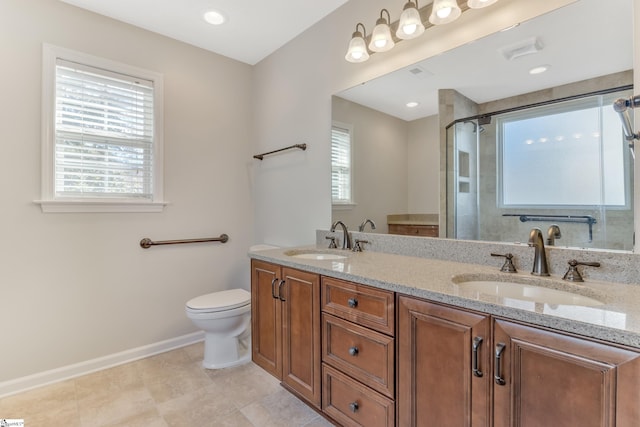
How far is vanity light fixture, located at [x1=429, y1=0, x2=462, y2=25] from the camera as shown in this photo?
1423mm

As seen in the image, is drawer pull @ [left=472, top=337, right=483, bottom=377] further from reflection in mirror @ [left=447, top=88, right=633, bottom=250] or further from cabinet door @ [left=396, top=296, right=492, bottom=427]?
reflection in mirror @ [left=447, top=88, right=633, bottom=250]

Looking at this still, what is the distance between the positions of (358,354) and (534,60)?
1.50 meters

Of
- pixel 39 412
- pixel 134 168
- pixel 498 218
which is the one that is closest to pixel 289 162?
pixel 134 168

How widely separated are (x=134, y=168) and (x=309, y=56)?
5.26 ft

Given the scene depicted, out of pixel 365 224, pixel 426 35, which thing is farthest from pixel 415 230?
pixel 426 35

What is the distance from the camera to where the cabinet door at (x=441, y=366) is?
0.95 metres

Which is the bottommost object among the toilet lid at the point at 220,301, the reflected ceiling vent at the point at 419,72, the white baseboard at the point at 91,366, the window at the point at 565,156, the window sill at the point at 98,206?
the white baseboard at the point at 91,366

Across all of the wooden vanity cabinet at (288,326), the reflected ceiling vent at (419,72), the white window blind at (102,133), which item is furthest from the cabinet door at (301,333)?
the white window blind at (102,133)

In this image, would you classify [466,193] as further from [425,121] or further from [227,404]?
[227,404]

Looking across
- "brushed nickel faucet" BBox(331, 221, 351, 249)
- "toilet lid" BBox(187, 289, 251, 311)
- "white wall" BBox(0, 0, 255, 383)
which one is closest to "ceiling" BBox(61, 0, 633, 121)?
"white wall" BBox(0, 0, 255, 383)

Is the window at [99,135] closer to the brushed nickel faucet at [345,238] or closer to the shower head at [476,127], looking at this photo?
the brushed nickel faucet at [345,238]

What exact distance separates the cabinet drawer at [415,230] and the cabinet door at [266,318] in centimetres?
74

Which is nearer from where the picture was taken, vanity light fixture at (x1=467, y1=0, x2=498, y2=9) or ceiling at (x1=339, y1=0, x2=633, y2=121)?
ceiling at (x1=339, y1=0, x2=633, y2=121)

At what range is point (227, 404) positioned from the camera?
69.0 inches
